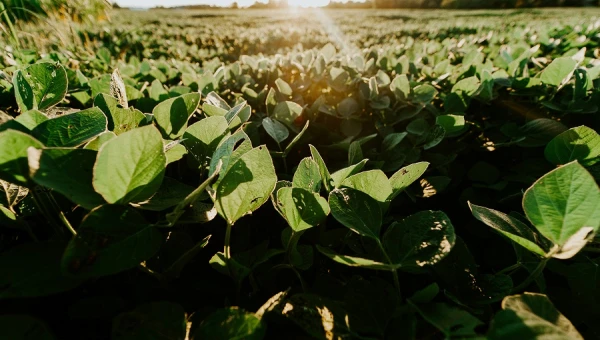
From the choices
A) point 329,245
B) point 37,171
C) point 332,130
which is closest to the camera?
point 37,171

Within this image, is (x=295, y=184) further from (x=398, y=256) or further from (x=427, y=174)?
(x=427, y=174)

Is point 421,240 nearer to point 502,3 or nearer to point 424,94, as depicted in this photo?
point 424,94

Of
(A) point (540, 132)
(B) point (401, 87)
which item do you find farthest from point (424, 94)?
(A) point (540, 132)

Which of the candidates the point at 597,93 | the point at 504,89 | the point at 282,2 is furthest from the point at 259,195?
the point at 282,2

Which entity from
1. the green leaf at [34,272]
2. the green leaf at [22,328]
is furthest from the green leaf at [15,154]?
the green leaf at [22,328]

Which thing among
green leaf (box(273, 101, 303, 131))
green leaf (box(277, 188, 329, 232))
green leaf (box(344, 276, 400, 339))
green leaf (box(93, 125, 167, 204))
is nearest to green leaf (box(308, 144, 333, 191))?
green leaf (box(277, 188, 329, 232))

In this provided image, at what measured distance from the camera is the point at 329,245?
100 cm

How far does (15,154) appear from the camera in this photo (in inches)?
23.5

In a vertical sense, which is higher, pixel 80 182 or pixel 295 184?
pixel 80 182

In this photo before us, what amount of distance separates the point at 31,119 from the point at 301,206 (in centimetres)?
59

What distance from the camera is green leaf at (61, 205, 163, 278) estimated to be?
1.94 ft

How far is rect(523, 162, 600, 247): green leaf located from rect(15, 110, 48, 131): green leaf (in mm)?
1021

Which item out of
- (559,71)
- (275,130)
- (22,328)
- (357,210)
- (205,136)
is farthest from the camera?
(559,71)

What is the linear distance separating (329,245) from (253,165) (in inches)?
14.8
